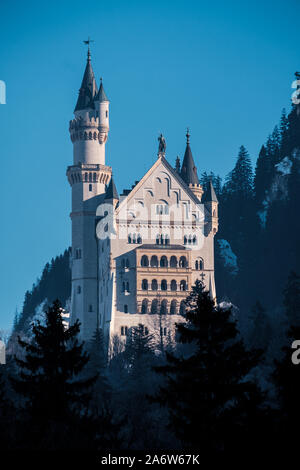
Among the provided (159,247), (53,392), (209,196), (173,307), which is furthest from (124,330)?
(53,392)

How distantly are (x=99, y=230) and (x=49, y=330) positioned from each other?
204 ft

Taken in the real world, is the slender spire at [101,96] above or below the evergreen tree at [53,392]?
above

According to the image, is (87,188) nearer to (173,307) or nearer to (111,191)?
(111,191)

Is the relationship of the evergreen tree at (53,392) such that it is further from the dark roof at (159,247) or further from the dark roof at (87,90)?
the dark roof at (87,90)

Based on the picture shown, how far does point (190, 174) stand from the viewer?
388 ft

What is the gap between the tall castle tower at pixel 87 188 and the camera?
110 meters

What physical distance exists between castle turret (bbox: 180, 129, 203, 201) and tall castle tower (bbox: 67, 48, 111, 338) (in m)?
8.99

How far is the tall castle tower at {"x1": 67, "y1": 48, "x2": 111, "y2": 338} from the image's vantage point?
110 meters

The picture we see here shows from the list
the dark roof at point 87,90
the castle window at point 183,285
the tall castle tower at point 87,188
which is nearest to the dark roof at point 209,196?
the castle window at point 183,285

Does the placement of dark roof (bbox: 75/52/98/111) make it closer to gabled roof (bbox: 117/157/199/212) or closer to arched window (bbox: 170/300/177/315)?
gabled roof (bbox: 117/157/199/212)

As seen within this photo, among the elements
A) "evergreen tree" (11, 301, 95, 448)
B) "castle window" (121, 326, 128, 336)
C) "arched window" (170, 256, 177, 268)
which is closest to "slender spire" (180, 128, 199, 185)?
"arched window" (170, 256, 177, 268)

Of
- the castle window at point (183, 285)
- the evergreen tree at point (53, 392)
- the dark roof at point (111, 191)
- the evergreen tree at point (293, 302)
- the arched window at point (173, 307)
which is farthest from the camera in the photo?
the dark roof at point (111, 191)

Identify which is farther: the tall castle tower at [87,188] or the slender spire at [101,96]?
the slender spire at [101,96]
